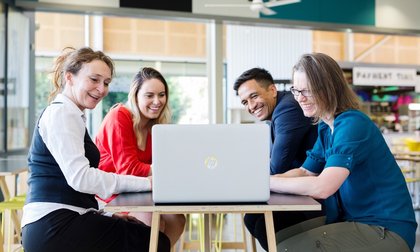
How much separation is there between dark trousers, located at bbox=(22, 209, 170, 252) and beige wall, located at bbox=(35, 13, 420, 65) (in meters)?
6.66

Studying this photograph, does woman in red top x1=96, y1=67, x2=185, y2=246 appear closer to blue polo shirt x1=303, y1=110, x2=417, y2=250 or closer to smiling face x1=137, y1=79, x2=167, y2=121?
smiling face x1=137, y1=79, x2=167, y2=121

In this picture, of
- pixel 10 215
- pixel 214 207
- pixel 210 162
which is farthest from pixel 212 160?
pixel 10 215

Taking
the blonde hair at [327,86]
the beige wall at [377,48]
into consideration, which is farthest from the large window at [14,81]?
the beige wall at [377,48]

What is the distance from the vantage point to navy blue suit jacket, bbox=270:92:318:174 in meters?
2.20

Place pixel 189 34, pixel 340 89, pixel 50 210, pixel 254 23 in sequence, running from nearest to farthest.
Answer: pixel 50 210 → pixel 340 89 → pixel 254 23 → pixel 189 34

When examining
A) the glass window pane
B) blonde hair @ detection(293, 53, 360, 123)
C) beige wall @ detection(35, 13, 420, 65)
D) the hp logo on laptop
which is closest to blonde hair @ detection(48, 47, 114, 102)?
the hp logo on laptop

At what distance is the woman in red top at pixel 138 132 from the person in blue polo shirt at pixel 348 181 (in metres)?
0.74

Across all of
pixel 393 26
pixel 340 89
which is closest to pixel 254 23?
pixel 393 26

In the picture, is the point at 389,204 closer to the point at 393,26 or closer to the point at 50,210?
the point at 50,210

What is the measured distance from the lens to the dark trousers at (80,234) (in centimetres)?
148

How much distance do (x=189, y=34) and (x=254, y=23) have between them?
10.7 feet

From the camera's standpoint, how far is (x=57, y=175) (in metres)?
1.51

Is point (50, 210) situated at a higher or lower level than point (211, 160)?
lower

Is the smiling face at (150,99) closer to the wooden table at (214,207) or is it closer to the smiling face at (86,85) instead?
the smiling face at (86,85)
